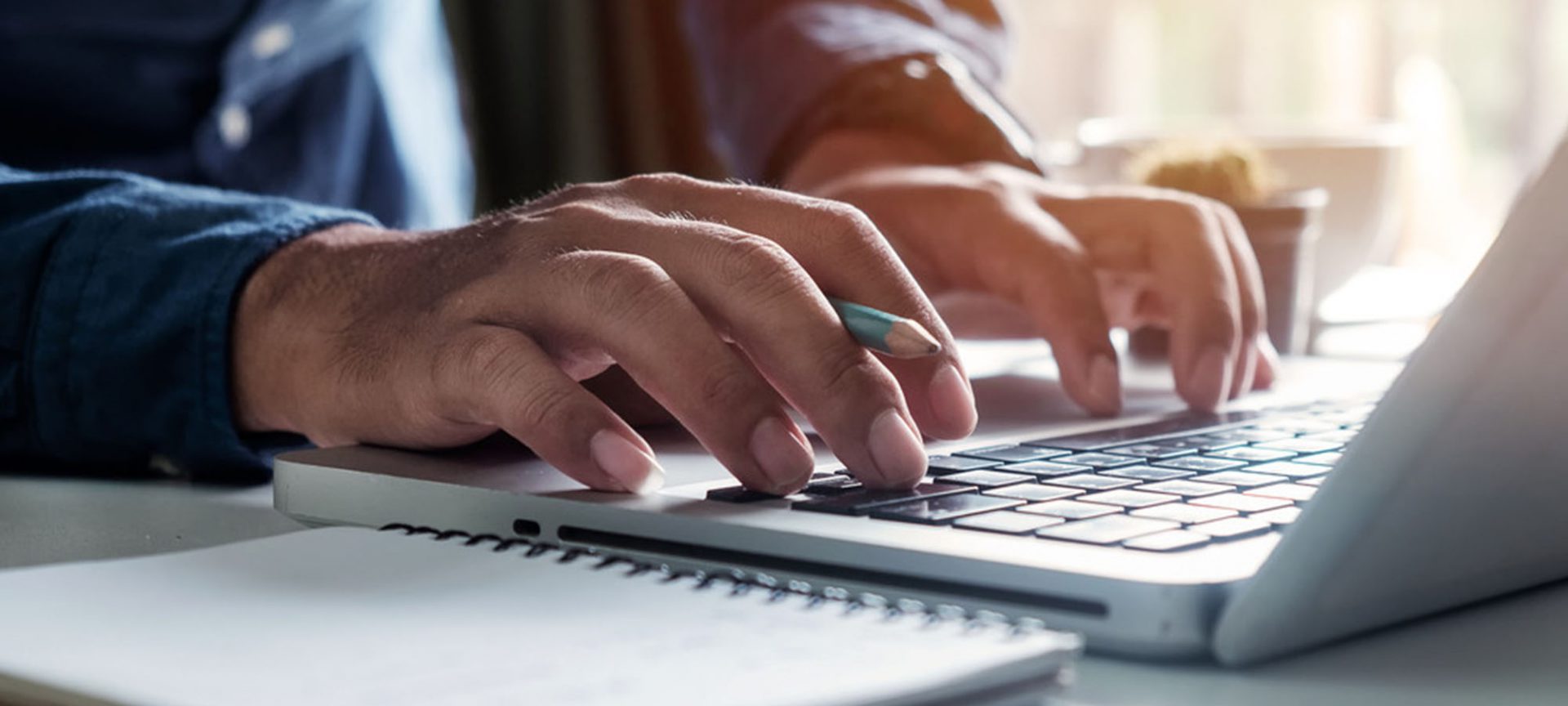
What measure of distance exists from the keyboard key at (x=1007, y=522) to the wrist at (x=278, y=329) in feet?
1.02

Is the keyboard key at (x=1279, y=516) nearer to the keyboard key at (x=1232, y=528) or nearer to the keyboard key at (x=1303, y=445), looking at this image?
the keyboard key at (x=1232, y=528)

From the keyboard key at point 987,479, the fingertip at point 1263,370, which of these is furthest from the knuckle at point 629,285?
the fingertip at point 1263,370

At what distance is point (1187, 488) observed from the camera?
0.45m

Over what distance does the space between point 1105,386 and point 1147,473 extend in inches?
7.4

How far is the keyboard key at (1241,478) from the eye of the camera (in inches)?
18.2

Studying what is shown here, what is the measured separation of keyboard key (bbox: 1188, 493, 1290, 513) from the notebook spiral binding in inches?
3.5

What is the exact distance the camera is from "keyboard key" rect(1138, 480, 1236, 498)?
442 mm

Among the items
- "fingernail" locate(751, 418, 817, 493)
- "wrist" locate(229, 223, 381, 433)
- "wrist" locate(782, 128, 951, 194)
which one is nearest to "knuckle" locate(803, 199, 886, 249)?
"fingernail" locate(751, 418, 817, 493)

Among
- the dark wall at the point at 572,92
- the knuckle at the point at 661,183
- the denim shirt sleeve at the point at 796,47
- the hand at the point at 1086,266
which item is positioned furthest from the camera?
the dark wall at the point at 572,92

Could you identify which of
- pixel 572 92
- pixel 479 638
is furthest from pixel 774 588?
pixel 572 92

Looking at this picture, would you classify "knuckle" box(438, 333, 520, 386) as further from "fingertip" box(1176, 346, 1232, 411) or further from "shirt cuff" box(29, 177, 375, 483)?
"fingertip" box(1176, 346, 1232, 411)

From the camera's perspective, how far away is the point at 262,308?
25.3 inches

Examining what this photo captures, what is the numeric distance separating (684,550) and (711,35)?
3.04ft

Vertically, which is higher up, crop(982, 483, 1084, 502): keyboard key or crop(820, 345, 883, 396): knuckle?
crop(820, 345, 883, 396): knuckle
